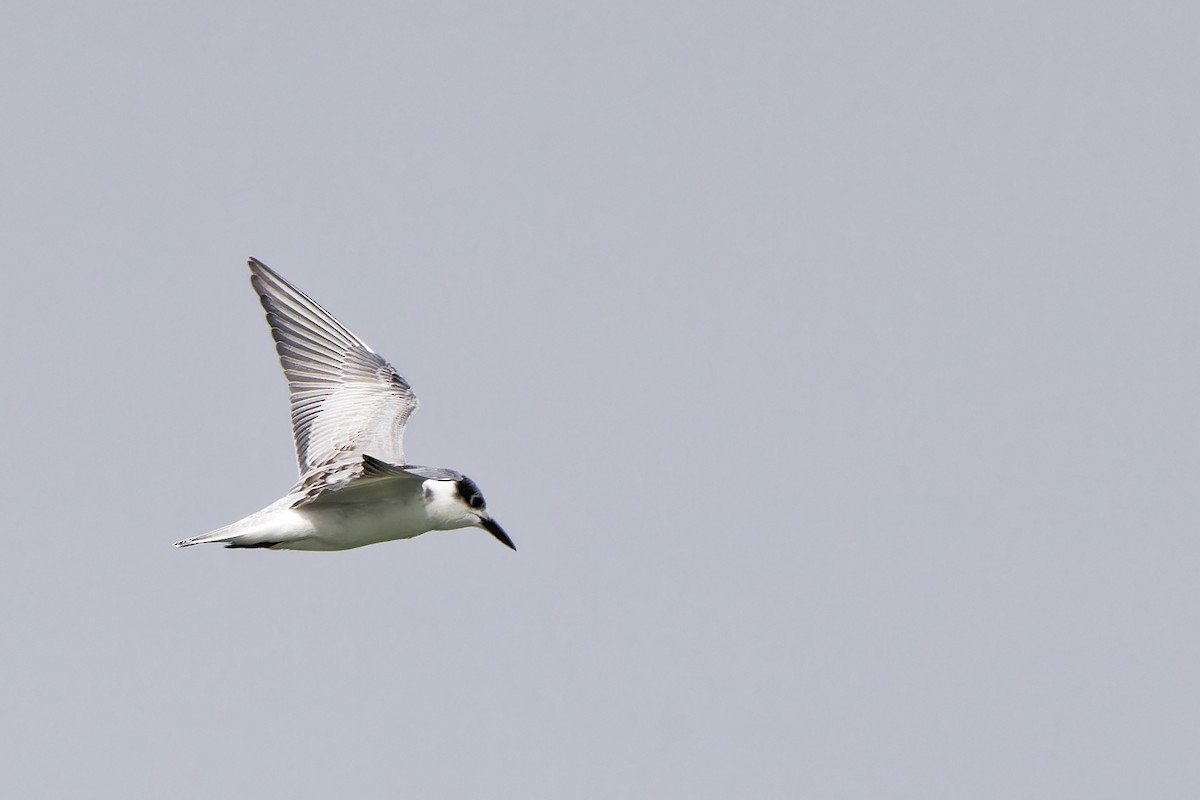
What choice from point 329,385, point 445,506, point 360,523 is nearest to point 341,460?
point 329,385

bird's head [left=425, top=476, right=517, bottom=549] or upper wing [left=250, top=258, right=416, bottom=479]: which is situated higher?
upper wing [left=250, top=258, right=416, bottom=479]

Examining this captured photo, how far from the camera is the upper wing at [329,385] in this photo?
2141 cm

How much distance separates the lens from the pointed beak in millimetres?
18422

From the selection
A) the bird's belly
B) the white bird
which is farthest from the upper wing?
the bird's belly

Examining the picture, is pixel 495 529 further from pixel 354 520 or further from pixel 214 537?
pixel 214 537

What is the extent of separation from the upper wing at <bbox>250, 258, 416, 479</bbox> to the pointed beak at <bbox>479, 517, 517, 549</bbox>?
2864 millimetres

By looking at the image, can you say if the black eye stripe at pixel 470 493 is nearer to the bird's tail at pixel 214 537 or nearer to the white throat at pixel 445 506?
the white throat at pixel 445 506

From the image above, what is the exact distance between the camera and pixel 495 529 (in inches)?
731

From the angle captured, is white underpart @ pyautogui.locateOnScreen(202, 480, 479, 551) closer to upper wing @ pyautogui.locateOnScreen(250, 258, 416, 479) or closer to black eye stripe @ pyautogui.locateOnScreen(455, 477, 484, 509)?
black eye stripe @ pyautogui.locateOnScreen(455, 477, 484, 509)

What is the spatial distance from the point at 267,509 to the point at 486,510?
248 cm

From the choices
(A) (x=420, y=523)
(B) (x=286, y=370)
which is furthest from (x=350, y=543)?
(B) (x=286, y=370)

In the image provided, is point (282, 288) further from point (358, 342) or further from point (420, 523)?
point (420, 523)

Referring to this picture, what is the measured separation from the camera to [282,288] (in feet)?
76.5

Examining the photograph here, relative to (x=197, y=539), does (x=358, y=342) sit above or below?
above
